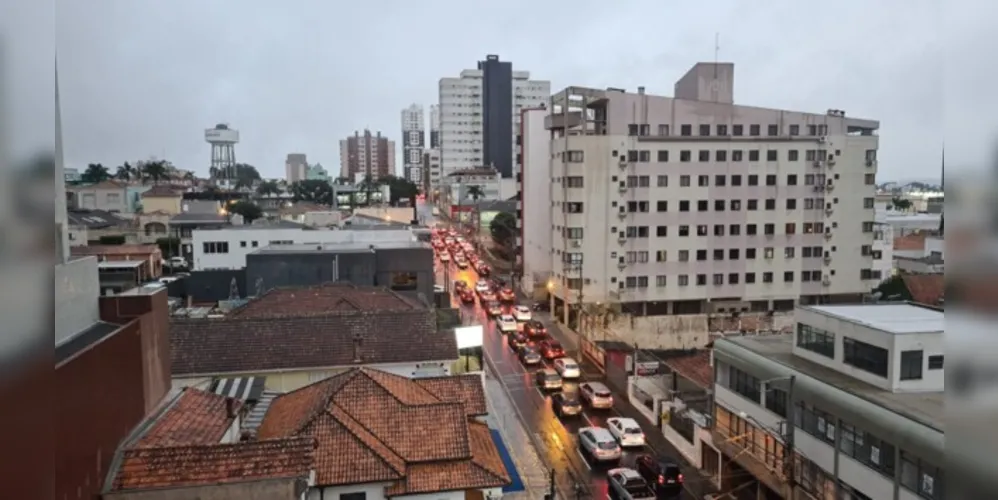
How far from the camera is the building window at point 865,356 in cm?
1184

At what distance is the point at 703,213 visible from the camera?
30594 millimetres

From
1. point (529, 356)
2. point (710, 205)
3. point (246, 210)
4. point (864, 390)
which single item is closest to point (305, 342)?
point (529, 356)

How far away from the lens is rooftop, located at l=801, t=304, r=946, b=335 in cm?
1191

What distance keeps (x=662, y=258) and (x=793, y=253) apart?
643 cm

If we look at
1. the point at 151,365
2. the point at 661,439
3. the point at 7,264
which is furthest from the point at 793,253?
the point at 7,264

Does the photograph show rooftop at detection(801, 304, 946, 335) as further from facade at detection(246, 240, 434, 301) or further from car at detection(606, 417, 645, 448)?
facade at detection(246, 240, 434, 301)

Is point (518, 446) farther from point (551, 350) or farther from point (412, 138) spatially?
point (412, 138)

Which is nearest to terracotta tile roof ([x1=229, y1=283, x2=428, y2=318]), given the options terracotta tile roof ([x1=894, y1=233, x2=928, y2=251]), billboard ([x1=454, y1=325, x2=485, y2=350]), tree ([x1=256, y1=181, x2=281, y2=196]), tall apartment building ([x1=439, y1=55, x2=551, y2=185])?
billboard ([x1=454, y1=325, x2=485, y2=350])

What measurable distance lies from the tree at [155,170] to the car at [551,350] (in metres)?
50.5

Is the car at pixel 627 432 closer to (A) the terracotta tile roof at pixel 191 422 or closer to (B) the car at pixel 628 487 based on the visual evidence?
(B) the car at pixel 628 487

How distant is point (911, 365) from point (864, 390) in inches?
34.6

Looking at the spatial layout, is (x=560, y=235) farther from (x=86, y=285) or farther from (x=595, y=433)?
(x=86, y=285)

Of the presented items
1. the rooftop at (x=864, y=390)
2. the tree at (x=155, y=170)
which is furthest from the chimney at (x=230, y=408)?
the tree at (x=155, y=170)

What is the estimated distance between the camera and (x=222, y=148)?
294 ft
